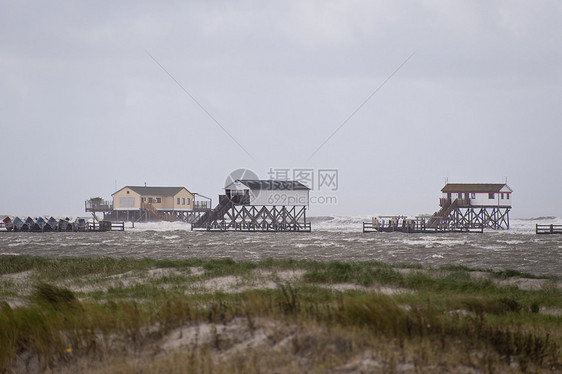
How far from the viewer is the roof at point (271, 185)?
61.1 m

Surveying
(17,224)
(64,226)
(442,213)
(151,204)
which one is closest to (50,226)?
(64,226)

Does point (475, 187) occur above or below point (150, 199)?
above

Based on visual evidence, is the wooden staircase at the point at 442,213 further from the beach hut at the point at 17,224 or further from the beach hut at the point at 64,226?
the beach hut at the point at 17,224

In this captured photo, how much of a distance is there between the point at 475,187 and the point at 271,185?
27.3 meters

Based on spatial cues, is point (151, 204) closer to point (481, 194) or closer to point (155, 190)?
point (155, 190)

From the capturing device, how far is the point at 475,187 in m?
68.6

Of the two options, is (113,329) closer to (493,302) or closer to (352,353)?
(352,353)

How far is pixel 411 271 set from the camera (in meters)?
18.8

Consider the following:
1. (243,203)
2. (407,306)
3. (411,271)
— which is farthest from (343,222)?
(407,306)

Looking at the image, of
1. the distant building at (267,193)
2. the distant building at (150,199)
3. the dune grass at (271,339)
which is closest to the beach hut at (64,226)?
the distant building at (150,199)

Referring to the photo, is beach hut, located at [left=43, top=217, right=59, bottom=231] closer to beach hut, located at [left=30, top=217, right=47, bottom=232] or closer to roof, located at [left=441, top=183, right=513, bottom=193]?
beach hut, located at [left=30, top=217, right=47, bottom=232]

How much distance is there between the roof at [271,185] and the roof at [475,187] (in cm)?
2067

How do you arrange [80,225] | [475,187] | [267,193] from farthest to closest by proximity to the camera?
[475,187] < [80,225] < [267,193]

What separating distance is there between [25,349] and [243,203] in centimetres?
5253
